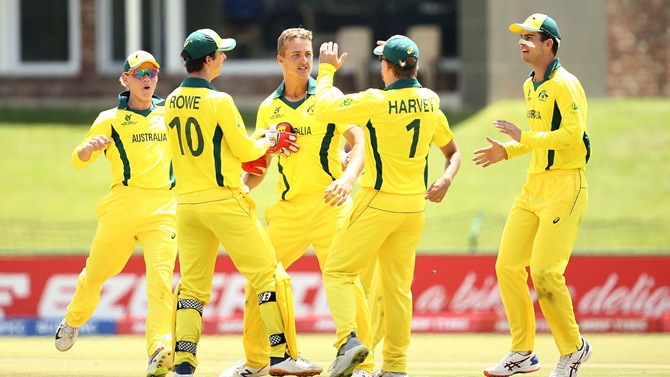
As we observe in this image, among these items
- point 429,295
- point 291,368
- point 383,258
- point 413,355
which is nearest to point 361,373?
point 291,368

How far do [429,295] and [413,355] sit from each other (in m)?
3.22

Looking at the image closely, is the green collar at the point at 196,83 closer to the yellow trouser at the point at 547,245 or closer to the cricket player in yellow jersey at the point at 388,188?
the cricket player in yellow jersey at the point at 388,188

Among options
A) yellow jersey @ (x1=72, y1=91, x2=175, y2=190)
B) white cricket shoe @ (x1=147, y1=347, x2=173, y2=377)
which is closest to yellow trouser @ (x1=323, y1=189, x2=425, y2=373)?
white cricket shoe @ (x1=147, y1=347, x2=173, y2=377)

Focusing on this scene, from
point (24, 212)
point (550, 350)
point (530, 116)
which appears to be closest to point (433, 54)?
→ point (24, 212)

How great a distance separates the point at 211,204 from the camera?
8445mm

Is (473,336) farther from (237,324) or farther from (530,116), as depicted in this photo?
(530,116)

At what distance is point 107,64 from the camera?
83.7 feet

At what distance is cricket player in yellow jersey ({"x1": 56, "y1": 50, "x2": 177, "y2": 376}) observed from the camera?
936cm

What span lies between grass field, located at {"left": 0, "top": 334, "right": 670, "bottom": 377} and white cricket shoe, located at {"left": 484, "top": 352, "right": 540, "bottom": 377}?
0.41 m

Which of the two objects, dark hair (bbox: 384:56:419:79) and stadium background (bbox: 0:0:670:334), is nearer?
dark hair (bbox: 384:56:419:79)

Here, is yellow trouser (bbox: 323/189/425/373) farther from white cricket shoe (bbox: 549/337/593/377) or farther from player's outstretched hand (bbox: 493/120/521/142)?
white cricket shoe (bbox: 549/337/593/377)

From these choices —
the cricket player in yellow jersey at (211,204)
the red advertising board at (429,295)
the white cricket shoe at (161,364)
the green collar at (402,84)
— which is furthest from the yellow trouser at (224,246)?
the red advertising board at (429,295)

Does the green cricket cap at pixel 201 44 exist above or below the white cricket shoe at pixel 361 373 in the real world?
above

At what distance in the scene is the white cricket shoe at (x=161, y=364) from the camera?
8.80 metres
